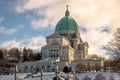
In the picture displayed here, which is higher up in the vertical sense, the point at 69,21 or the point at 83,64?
the point at 69,21

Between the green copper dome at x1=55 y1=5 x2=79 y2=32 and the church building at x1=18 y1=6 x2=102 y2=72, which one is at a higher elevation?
the green copper dome at x1=55 y1=5 x2=79 y2=32

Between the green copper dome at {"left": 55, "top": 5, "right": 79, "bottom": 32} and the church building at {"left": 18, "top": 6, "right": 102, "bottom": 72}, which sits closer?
the church building at {"left": 18, "top": 6, "right": 102, "bottom": 72}

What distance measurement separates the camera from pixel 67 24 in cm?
8144

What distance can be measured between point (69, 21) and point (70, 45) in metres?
5.97

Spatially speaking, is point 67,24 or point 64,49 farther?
point 67,24

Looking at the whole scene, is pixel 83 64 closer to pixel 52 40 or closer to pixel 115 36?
pixel 52 40

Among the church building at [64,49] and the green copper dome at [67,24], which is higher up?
the green copper dome at [67,24]

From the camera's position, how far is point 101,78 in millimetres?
52469

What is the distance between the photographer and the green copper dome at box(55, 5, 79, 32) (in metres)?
81.6

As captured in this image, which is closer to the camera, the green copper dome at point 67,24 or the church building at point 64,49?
the church building at point 64,49

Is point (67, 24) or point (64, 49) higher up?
point (67, 24)

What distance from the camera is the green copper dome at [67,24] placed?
81.6m

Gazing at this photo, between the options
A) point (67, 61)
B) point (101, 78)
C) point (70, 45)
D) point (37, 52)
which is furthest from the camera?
point (37, 52)

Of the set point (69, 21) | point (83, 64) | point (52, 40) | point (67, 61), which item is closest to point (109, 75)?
point (83, 64)
